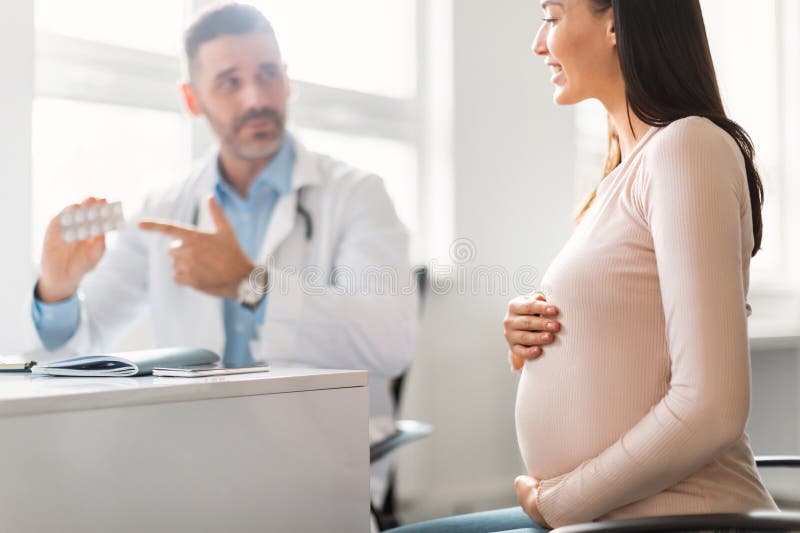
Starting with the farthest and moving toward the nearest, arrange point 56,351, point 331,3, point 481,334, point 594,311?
point 481,334 < point 331,3 < point 56,351 < point 594,311

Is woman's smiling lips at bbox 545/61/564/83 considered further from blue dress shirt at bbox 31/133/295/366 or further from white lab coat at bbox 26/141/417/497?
blue dress shirt at bbox 31/133/295/366

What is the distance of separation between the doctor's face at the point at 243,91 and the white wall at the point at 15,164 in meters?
0.36

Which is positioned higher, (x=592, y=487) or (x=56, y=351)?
(x=56, y=351)

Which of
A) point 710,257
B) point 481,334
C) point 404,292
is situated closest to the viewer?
point 710,257

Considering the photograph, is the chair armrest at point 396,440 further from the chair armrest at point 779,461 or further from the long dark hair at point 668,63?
the long dark hair at point 668,63

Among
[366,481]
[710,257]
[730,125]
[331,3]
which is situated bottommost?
[366,481]

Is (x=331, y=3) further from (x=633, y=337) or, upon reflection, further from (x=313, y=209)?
(x=633, y=337)

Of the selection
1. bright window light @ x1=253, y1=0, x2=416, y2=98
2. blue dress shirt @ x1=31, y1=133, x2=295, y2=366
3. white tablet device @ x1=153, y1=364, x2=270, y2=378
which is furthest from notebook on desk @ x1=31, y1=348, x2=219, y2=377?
bright window light @ x1=253, y1=0, x2=416, y2=98

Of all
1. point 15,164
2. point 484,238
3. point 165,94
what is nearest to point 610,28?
point 15,164

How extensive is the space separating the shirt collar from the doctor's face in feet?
0.10

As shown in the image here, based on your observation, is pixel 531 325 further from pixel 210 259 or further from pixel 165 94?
pixel 165 94

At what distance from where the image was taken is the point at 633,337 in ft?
3.04

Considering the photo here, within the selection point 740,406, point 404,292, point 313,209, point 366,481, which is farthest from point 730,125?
point 313,209

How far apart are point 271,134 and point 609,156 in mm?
951
